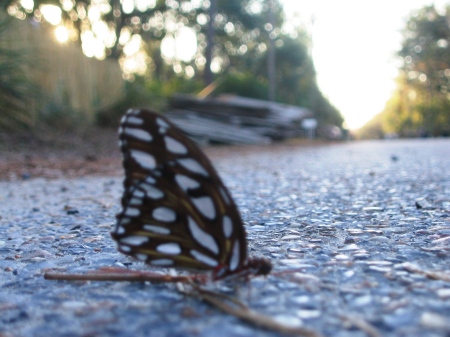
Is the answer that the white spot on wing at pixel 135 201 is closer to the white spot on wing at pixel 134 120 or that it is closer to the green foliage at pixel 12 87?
the white spot on wing at pixel 134 120

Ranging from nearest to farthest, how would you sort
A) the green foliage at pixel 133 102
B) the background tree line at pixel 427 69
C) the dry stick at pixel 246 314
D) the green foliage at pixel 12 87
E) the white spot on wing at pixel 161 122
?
the dry stick at pixel 246 314
the white spot on wing at pixel 161 122
the green foliage at pixel 12 87
the green foliage at pixel 133 102
the background tree line at pixel 427 69

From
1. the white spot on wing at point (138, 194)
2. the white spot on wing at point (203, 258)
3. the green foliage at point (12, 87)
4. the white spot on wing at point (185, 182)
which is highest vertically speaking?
the green foliage at point (12, 87)

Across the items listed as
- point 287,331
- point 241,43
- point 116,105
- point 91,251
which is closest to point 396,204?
point 91,251

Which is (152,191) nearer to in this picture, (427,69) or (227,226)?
(227,226)

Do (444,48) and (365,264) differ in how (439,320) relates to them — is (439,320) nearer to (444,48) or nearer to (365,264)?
(365,264)

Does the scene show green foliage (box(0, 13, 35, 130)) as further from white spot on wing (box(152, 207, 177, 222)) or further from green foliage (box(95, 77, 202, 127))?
white spot on wing (box(152, 207, 177, 222))

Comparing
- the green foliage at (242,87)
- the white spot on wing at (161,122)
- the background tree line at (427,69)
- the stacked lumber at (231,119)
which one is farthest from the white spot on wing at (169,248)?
the background tree line at (427,69)

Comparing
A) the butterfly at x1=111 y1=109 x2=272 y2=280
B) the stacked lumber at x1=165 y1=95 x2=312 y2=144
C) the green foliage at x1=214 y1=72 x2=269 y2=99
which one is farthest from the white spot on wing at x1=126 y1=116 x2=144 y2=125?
the green foliage at x1=214 y1=72 x2=269 y2=99

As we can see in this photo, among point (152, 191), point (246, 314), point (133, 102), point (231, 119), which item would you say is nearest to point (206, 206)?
point (152, 191)
